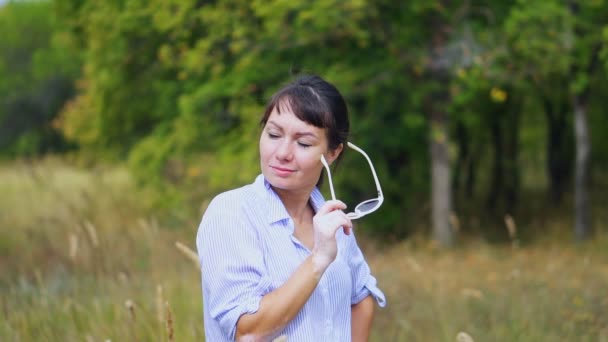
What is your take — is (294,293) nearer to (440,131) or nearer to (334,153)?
(334,153)

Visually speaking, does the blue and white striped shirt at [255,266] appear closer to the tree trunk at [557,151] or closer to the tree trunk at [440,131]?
the tree trunk at [440,131]

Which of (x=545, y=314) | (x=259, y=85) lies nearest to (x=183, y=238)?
(x=545, y=314)

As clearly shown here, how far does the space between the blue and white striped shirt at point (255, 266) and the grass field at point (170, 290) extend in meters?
0.40

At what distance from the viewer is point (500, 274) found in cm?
941

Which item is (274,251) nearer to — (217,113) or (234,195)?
(234,195)

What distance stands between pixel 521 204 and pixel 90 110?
9.66 metres

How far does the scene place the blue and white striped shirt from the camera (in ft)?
7.13

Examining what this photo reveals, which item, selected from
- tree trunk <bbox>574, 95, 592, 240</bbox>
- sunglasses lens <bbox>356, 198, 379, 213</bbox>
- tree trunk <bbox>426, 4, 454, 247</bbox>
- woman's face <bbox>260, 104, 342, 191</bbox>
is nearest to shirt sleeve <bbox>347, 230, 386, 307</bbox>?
sunglasses lens <bbox>356, 198, 379, 213</bbox>

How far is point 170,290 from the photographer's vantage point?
211 inches

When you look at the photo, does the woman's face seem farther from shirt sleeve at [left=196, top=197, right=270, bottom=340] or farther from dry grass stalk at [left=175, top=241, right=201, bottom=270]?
dry grass stalk at [left=175, top=241, right=201, bottom=270]

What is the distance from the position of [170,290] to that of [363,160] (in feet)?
26.8

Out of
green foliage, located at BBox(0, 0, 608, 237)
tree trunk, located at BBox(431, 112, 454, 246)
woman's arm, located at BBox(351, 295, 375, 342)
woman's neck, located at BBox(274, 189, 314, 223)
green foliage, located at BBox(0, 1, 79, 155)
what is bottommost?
green foliage, located at BBox(0, 1, 79, 155)

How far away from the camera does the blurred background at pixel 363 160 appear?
18.8 ft

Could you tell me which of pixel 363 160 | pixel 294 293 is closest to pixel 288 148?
pixel 294 293
